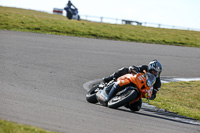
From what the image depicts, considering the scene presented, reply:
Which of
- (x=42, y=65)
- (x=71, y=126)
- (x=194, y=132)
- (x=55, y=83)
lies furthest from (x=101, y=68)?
(x=71, y=126)

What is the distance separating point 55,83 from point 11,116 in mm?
5401

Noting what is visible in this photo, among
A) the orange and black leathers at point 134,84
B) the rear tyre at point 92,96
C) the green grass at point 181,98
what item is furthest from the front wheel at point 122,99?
the green grass at point 181,98

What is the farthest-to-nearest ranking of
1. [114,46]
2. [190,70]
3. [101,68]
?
[114,46]
[190,70]
[101,68]

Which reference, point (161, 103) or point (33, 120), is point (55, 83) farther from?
point (33, 120)

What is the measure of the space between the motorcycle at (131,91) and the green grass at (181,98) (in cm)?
159

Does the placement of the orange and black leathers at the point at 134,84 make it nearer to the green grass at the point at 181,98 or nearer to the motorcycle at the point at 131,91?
the motorcycle at the point at 131,91

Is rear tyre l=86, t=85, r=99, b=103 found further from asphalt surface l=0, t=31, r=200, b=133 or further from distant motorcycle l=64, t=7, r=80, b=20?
distant motorcycle l=64, t=7, r=80, b=20

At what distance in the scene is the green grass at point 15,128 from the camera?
4871mm

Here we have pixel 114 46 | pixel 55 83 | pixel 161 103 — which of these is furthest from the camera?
pixel 114 46

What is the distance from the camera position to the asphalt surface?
21.0ft

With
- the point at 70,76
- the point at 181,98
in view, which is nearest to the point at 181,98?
the point at 181,98

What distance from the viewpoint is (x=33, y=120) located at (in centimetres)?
584

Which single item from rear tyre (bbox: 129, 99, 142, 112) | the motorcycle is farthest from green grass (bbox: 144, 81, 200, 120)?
the motorcycle

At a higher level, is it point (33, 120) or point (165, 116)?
point (33, 120)
